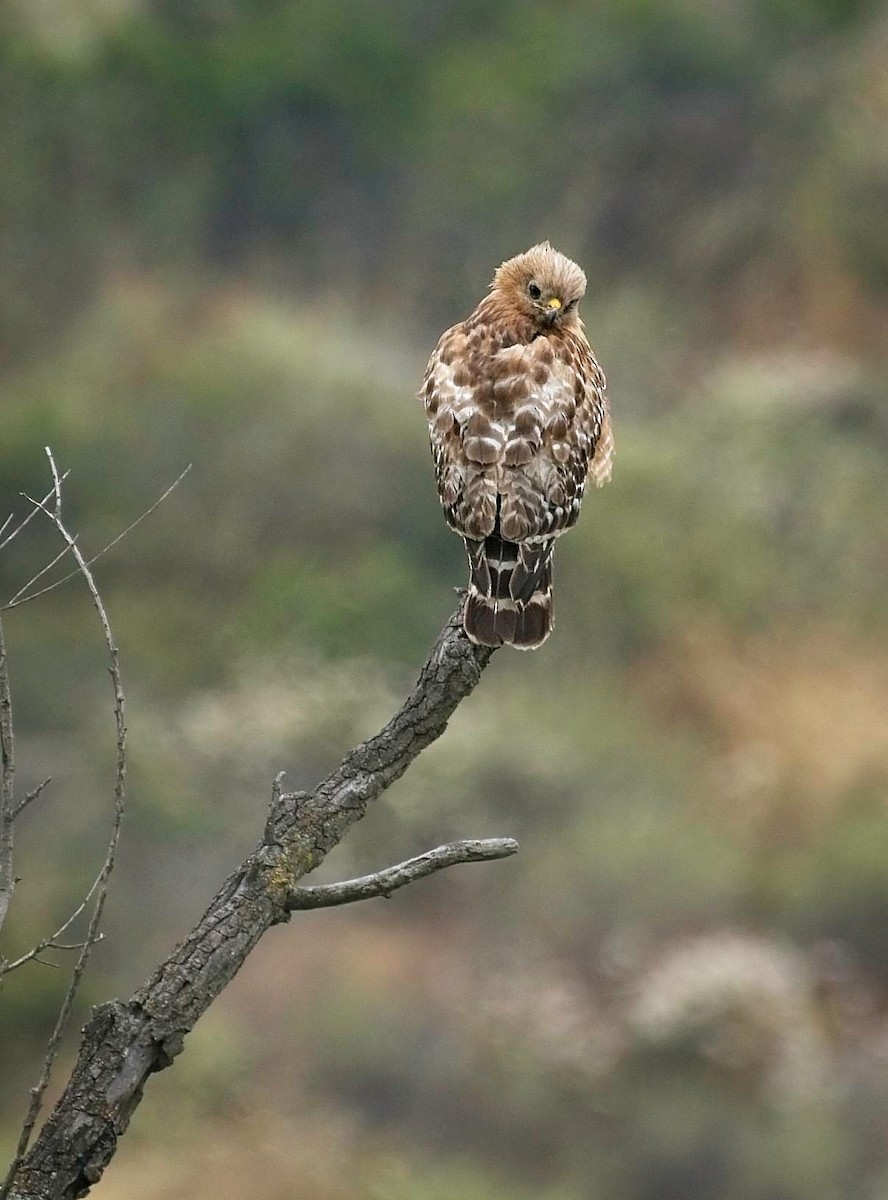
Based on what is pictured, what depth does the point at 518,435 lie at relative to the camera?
5465 mm

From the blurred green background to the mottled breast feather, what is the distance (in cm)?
994

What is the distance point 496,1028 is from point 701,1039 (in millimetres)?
1937

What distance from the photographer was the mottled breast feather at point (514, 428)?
529 cm

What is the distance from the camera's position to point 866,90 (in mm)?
22141

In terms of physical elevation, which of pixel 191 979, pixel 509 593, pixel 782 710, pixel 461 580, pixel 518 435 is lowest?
pixel 191 979

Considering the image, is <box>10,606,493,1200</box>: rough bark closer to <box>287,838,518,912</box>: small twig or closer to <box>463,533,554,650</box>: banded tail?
<box>287,838,518,912</box>: small twig

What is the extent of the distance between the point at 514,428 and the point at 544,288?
827 millimetres

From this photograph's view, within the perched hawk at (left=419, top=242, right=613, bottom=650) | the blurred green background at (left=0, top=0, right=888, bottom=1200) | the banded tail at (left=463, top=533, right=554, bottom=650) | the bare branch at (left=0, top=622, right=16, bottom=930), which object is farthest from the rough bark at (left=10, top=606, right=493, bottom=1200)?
the blurred green background at (left=0, top=0, right=888, bottom=1200)

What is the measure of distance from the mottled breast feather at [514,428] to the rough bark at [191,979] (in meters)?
1.33

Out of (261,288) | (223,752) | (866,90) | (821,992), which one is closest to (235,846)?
(223,752)

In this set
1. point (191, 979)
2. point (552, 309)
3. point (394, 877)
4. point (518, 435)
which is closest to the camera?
point (191, 979)

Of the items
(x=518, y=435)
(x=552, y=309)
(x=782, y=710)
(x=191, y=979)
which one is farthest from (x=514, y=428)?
(x=782, y=710)

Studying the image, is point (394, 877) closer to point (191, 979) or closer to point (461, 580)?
point (191, 979)

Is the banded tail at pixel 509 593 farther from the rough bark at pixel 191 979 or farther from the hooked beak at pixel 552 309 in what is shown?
the hooked beak at pixel 552 309
